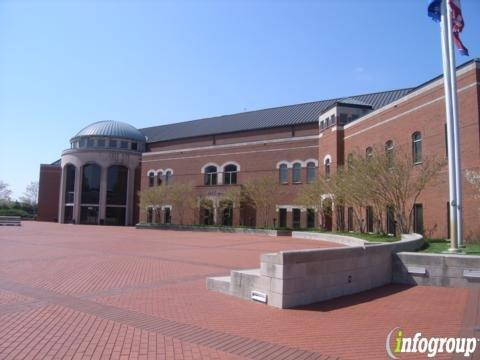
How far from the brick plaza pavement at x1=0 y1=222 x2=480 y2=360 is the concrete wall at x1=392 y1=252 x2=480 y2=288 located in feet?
1.29

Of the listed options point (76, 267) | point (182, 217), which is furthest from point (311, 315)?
point (182, 217)

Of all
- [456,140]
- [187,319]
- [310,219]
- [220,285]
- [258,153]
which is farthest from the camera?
[258,153]

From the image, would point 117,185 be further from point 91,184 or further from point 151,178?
point 151,178

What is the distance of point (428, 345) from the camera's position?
6004mm

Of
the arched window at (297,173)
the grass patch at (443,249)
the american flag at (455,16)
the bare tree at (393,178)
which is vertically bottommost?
the grass patch at (443,249)

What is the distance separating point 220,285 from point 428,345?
499 cm

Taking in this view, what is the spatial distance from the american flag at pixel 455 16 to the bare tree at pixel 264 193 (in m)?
25.7

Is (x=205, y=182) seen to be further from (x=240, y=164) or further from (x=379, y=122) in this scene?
(x=379, y=122)

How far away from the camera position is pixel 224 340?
20.4 feet

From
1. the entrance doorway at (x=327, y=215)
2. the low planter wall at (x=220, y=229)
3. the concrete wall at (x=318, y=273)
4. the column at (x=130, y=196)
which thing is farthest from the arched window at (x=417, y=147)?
the column at (x=130, y=196)

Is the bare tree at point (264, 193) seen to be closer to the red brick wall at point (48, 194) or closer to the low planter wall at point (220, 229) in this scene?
the low planter wall at point (220, 229)

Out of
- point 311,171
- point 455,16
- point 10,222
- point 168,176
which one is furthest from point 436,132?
point 10,222

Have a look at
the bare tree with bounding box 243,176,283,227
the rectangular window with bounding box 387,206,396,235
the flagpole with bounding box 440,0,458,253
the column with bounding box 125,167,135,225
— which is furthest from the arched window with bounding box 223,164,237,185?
the flagpole with bounding box 440,0,458,253

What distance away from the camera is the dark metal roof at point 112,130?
199 feet
